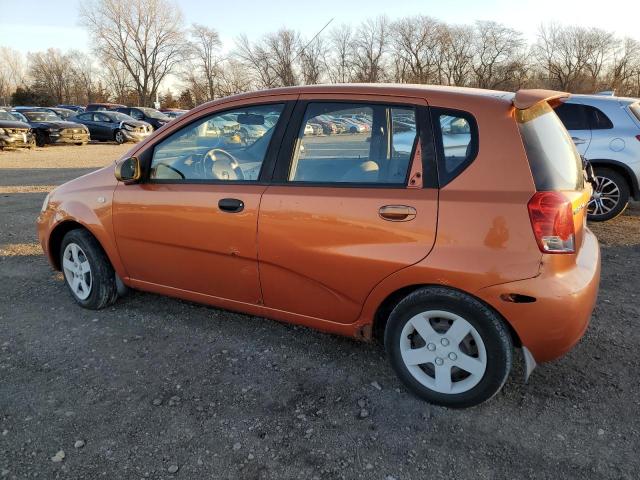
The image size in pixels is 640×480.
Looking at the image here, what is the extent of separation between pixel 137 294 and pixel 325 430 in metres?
2.45

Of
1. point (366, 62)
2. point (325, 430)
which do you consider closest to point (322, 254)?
point (325, 430)

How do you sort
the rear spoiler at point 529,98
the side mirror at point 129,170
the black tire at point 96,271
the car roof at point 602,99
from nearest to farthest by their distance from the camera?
1. the rear spoiler at point 529,98
2. the side mirror at point 129,170
3. the black tire at point 96,271
4. the car roof at point 602,99

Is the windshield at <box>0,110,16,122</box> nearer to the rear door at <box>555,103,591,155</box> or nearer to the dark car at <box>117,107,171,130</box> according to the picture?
the dark car at <box>117,107,171,130</box>

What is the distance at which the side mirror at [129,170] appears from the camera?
134 inches

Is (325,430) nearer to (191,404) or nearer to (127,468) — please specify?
(191,404)

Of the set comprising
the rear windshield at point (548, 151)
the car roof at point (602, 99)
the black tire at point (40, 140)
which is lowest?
the black tire at point (40, 140)

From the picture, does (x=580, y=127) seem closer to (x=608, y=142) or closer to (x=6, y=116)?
(x=608, y=142)

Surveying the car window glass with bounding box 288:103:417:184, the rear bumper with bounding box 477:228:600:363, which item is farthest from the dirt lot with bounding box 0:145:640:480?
the car window glass with bounding box 288:103:417:184

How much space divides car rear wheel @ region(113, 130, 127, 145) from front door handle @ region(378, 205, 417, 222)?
23.1 metres

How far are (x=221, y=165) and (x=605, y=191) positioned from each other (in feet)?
18.4

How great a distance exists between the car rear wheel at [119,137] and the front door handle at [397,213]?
23141 millimetres

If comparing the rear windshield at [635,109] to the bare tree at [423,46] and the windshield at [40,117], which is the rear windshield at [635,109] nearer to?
the windshield at [40,117]

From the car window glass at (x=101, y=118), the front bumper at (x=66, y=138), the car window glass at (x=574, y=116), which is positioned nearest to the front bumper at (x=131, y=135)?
the car window glass at (x=101, y=118)

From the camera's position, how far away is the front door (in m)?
3.05
